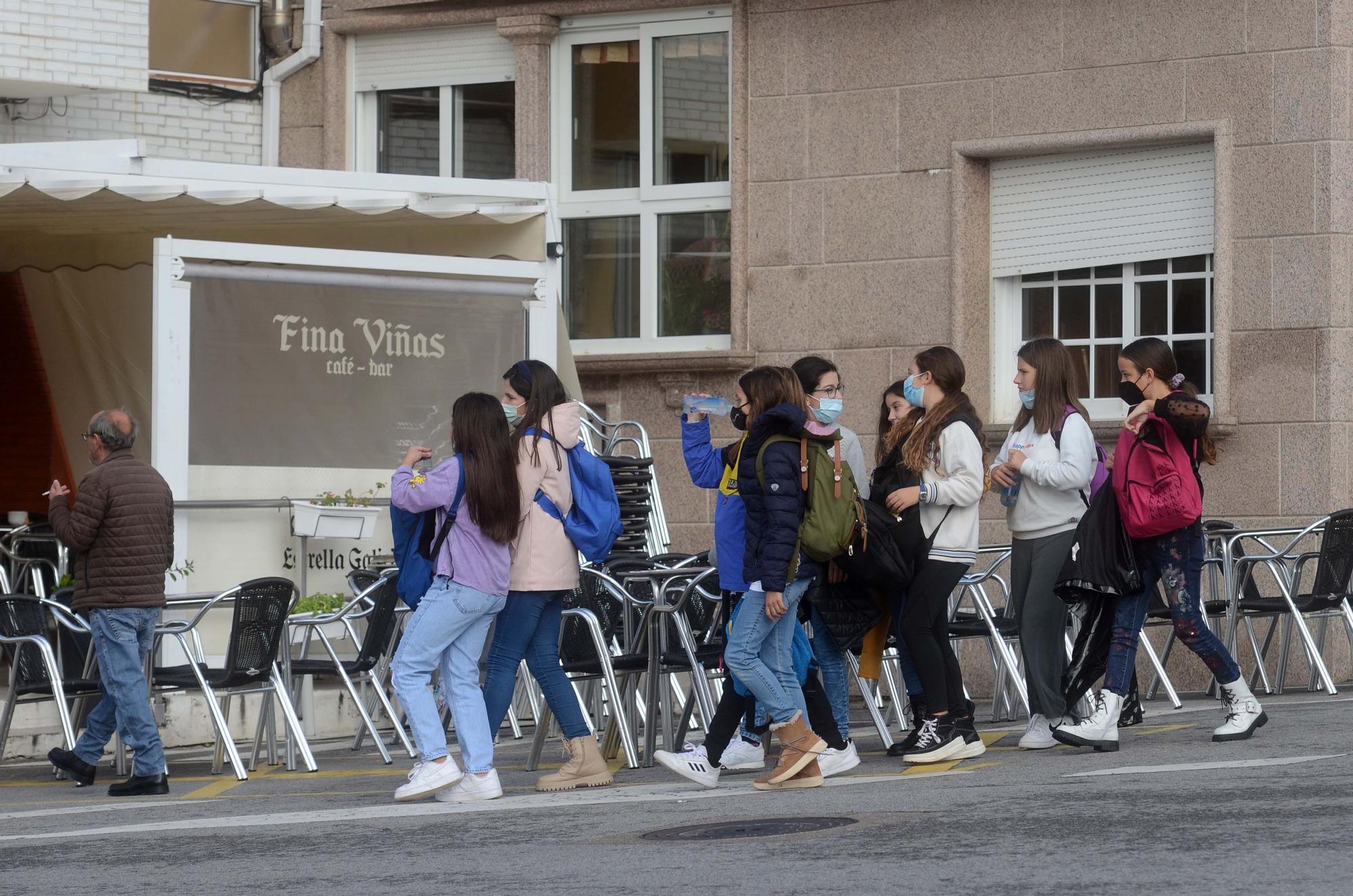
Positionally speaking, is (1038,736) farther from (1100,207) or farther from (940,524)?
(1100,207)

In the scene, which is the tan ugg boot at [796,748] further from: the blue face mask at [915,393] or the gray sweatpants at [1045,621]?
the blue face mask at [915,393]

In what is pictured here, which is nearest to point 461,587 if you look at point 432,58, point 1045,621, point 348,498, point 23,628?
point 1045,621

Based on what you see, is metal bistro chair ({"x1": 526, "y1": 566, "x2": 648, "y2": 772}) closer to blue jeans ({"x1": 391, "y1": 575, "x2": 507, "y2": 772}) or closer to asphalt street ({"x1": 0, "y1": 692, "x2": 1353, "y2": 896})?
asphalt street ({"x1": 0, "y1": 692, "x2": 1353, "y2": 896})

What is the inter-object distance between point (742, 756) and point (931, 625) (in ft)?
3.29

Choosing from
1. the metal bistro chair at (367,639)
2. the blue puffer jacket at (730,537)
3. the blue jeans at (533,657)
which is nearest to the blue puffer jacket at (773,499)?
the blue puffer jacket at (730,537)

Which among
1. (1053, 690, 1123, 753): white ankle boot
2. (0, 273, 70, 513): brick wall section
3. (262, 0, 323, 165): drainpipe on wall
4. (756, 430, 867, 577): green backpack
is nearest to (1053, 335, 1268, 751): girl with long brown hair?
(1053, 690, 1123, 753): white ankle boot

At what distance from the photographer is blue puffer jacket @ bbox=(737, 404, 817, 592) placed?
7.38m

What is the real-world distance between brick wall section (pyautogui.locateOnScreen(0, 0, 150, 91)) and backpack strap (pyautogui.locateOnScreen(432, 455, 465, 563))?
24.9 feet

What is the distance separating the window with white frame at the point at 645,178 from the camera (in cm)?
1461

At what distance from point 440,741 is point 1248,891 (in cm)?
374

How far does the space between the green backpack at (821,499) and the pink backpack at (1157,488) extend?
1.17 meters

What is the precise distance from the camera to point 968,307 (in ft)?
44.5

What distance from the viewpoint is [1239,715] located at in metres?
8.12

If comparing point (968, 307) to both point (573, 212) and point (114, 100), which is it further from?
point (114, 100)
